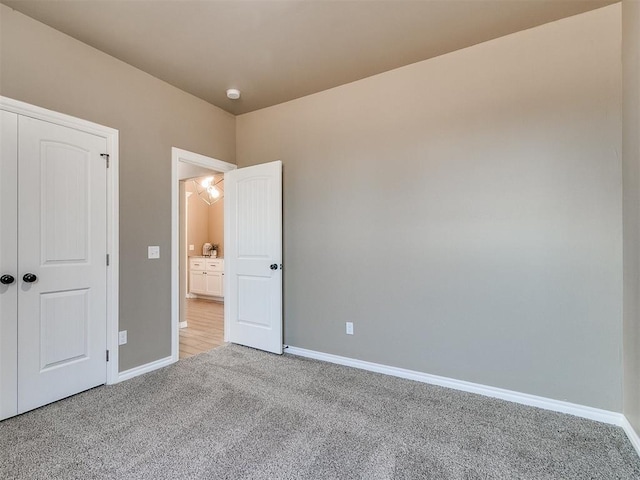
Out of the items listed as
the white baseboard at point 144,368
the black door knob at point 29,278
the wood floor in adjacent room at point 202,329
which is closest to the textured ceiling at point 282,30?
the black door knob at point 29,278

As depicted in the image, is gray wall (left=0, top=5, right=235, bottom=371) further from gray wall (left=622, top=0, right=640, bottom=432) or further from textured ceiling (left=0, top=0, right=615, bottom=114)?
gray wall (left=622, top=0, right=640, bottom=432)

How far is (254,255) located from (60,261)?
167 centimetres

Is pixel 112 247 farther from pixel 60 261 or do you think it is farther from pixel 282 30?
pixel 282 30

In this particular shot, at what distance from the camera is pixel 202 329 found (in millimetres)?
4355

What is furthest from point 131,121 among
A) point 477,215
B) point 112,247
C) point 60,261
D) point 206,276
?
point 206,276

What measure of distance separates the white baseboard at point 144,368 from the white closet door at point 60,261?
14 centimetres

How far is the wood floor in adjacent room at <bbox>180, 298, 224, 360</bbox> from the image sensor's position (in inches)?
140

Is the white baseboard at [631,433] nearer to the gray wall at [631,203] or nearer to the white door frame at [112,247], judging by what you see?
the gray wall at [631,203]

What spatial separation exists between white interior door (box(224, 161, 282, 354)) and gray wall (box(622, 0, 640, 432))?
270 centimetres

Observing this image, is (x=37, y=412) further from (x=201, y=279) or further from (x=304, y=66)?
(x=201, y=279)

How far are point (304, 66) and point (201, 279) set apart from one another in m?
5.04

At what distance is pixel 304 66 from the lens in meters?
2.74

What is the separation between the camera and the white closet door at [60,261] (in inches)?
84.1

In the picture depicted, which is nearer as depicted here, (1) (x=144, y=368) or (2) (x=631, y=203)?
(2) (x=631, y=203)
